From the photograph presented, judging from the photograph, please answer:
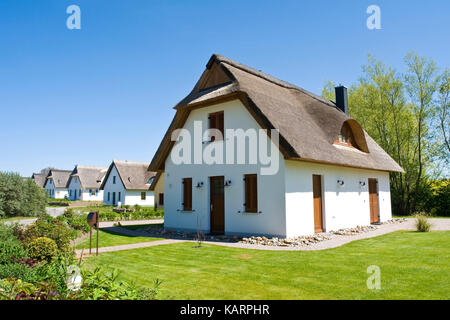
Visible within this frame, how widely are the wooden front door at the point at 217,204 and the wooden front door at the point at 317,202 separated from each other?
416cm

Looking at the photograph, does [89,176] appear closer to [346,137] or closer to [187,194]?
[187,194]

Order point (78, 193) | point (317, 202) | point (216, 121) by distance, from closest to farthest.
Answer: point (317, 202), point (216, 121), point (78, 193)

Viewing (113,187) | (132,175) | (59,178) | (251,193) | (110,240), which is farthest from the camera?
(59,178)

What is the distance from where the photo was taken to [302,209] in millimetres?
12992

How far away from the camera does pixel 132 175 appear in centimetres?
4394

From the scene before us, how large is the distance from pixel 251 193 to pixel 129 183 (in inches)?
1296

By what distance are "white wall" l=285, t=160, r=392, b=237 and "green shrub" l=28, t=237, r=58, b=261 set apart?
8.05 metres

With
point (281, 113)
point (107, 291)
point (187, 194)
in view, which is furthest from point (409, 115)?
point (107, 291)

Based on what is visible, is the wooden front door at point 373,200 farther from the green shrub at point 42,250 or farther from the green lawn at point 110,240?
the green shrub at point 42,250

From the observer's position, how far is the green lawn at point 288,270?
5844 mm

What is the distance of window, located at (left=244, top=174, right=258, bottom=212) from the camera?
1311 centimetres
